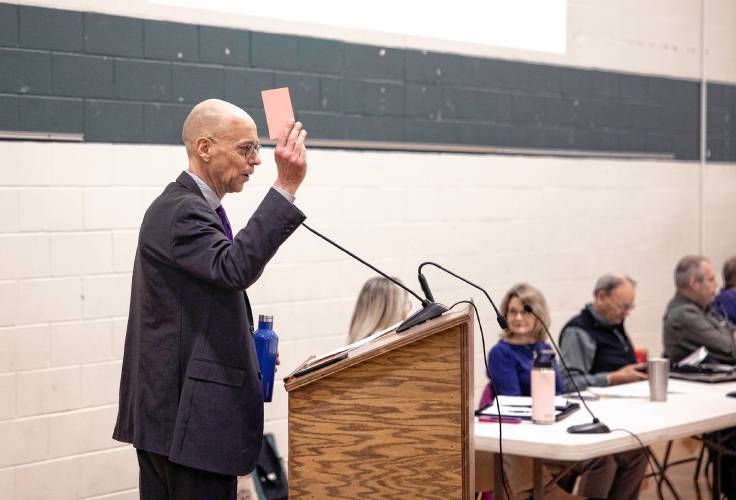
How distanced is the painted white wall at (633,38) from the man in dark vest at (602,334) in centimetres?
150

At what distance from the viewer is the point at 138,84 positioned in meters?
4.35

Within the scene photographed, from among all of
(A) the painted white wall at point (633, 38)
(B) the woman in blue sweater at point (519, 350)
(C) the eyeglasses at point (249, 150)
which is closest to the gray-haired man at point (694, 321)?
(B) the woman in blue sweater at point (519, 350)

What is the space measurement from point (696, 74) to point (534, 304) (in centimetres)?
325

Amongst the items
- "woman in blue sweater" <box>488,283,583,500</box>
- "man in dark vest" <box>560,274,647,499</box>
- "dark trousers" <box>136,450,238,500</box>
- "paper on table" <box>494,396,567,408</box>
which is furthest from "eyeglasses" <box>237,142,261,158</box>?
"man in dark vest" <box>560,274,647,499</box>

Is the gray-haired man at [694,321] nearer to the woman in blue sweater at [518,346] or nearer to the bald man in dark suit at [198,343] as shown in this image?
the woman in blue sweater at [518,346]

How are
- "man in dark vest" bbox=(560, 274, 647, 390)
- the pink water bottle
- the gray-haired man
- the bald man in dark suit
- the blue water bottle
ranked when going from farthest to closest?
1. the gray-haired man
2. "man in dark vest" bbox=(560, 274, 647, 390)
3. the pink water bottle
4. the blue water bottle
5. the bald man in dark suit

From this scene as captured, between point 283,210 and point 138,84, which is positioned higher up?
point 138,84

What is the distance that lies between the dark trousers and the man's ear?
717mm

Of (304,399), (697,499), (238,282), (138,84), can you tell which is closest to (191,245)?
(238,282)

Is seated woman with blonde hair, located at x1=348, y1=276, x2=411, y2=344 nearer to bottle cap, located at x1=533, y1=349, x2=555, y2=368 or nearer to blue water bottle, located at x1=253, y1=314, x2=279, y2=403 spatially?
bottle cap, located at x1=533, y1=349, x2=555, y2=368

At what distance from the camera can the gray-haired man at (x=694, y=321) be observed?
5.30 metres

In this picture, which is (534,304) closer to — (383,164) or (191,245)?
(383,164)

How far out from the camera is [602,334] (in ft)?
16.6

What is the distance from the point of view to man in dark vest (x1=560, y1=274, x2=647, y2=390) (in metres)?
4.99
